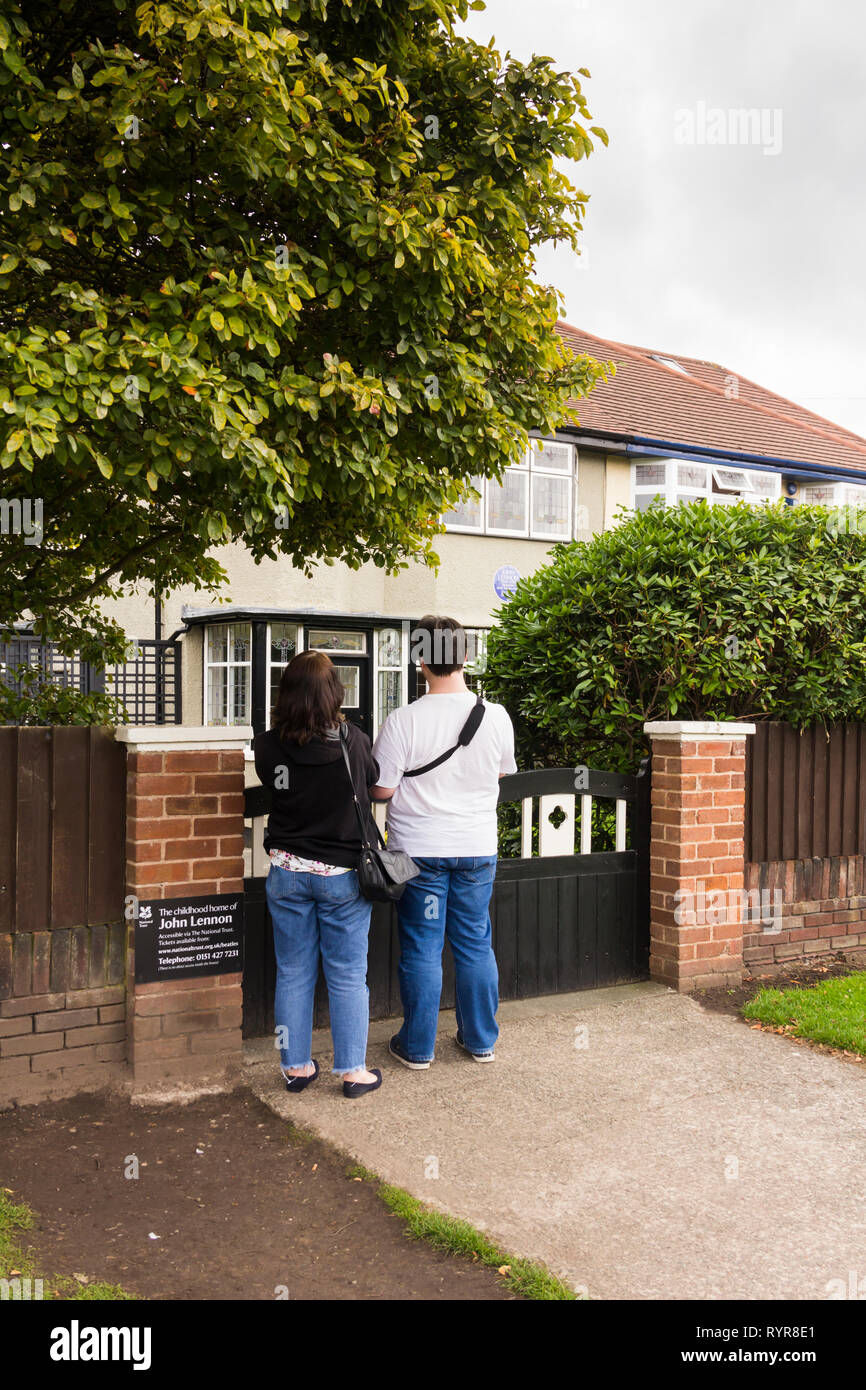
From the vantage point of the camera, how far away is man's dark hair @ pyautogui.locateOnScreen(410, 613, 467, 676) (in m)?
4.57

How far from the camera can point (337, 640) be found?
53.7ft

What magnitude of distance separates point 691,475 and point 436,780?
15699mm

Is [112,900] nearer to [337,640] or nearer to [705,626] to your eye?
[705,626]

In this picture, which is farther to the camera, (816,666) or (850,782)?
(850,782)

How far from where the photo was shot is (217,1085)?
4.43 m

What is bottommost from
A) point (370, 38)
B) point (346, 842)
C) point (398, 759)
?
point (346, 842)

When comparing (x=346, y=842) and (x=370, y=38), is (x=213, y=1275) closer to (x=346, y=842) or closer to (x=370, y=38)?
(x=346, y=842)

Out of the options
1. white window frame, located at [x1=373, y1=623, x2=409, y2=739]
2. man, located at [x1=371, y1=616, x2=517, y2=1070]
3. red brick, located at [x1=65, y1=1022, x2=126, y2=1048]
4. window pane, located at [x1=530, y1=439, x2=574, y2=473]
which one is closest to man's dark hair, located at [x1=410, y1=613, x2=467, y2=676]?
man, located at [x1=371, y1=616, x2=517, y2=1070]

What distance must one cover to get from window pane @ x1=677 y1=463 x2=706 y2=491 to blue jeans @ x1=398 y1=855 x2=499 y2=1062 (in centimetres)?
1528

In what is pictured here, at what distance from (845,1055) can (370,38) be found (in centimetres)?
506

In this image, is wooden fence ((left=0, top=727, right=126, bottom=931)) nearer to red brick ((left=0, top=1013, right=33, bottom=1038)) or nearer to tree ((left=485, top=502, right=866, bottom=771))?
red brick ((left=0, top=1013, right=33, bottom=1038))

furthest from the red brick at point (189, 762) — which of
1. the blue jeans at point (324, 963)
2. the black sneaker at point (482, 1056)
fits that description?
the black sneaker at point (482, 1056)

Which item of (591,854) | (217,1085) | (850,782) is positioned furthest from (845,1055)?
(217,1085)

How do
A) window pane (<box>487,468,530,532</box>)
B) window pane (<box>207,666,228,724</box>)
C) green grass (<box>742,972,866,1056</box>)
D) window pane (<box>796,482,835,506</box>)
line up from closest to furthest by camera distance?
1. green grass (<box>742,972,866,1056</box>)
2. window pane (<box>207,666,228,724</box>)
3. window pane (<box>487,468,530,532</box>)
4. window pane (<box>796,482,835,506</box>)
